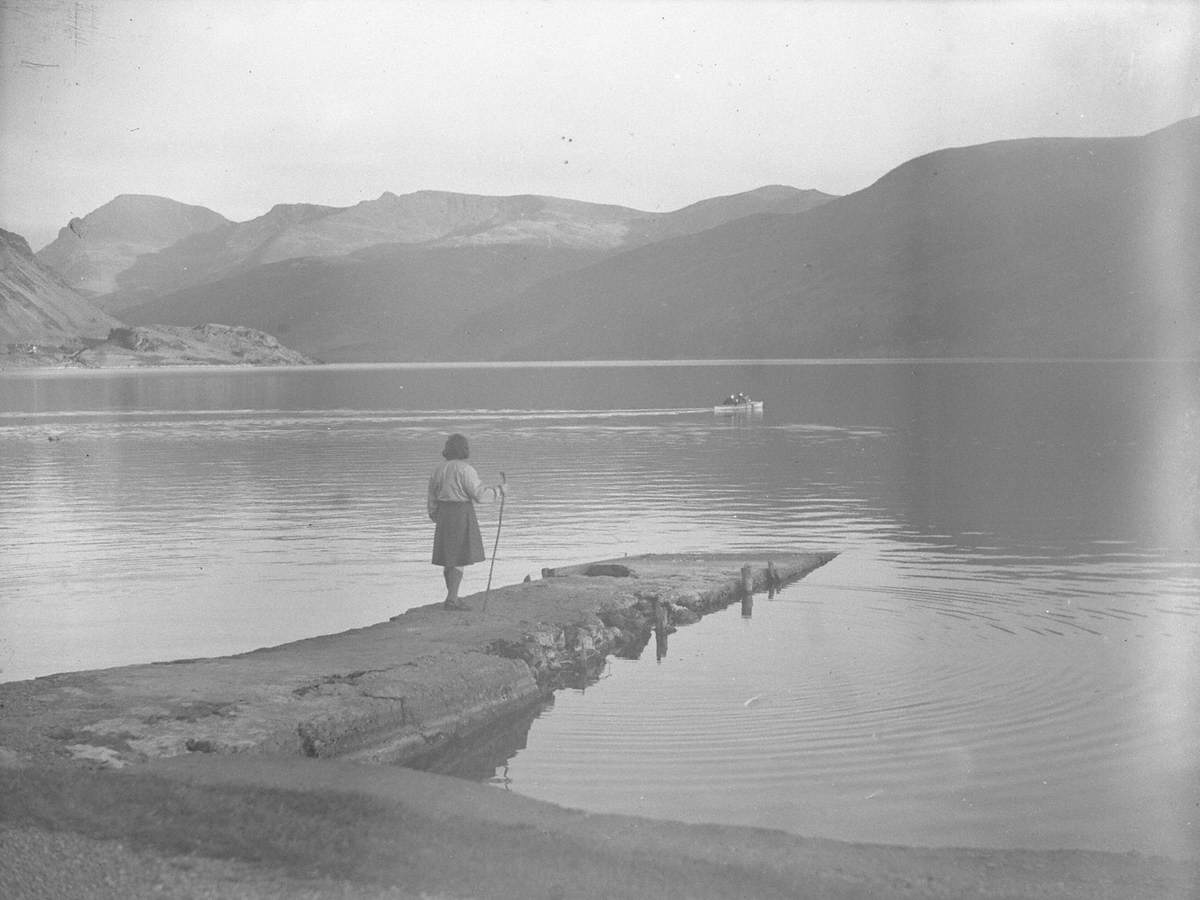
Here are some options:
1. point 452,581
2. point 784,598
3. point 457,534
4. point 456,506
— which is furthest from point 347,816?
point 784,598

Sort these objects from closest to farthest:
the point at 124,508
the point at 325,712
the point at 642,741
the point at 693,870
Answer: the point at 693,870 < the point at 325,712 < the point at 642,741 < the point at 124,508

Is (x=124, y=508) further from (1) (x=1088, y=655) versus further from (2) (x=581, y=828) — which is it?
(2) (x=581, y=828)

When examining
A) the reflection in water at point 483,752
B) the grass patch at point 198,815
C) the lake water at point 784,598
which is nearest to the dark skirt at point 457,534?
the lake water at point 784,598

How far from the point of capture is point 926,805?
13078mm

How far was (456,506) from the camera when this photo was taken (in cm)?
1848

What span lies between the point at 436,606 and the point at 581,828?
30.3 feet

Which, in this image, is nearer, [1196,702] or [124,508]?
[1196,702]

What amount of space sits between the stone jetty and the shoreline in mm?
32

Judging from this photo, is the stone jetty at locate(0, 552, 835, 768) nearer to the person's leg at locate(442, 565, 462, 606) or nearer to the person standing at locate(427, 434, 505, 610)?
the person's leg at locate(442, 565, 462, 606)

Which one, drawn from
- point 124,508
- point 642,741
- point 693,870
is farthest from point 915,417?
point 693,870

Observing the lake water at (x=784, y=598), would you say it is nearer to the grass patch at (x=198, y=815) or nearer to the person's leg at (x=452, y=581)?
the person's leg at (x=452, y=581)

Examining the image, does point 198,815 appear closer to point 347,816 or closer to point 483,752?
point 347,816

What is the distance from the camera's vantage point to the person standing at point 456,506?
59.6ft

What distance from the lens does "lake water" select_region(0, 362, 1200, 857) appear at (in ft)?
44.9
